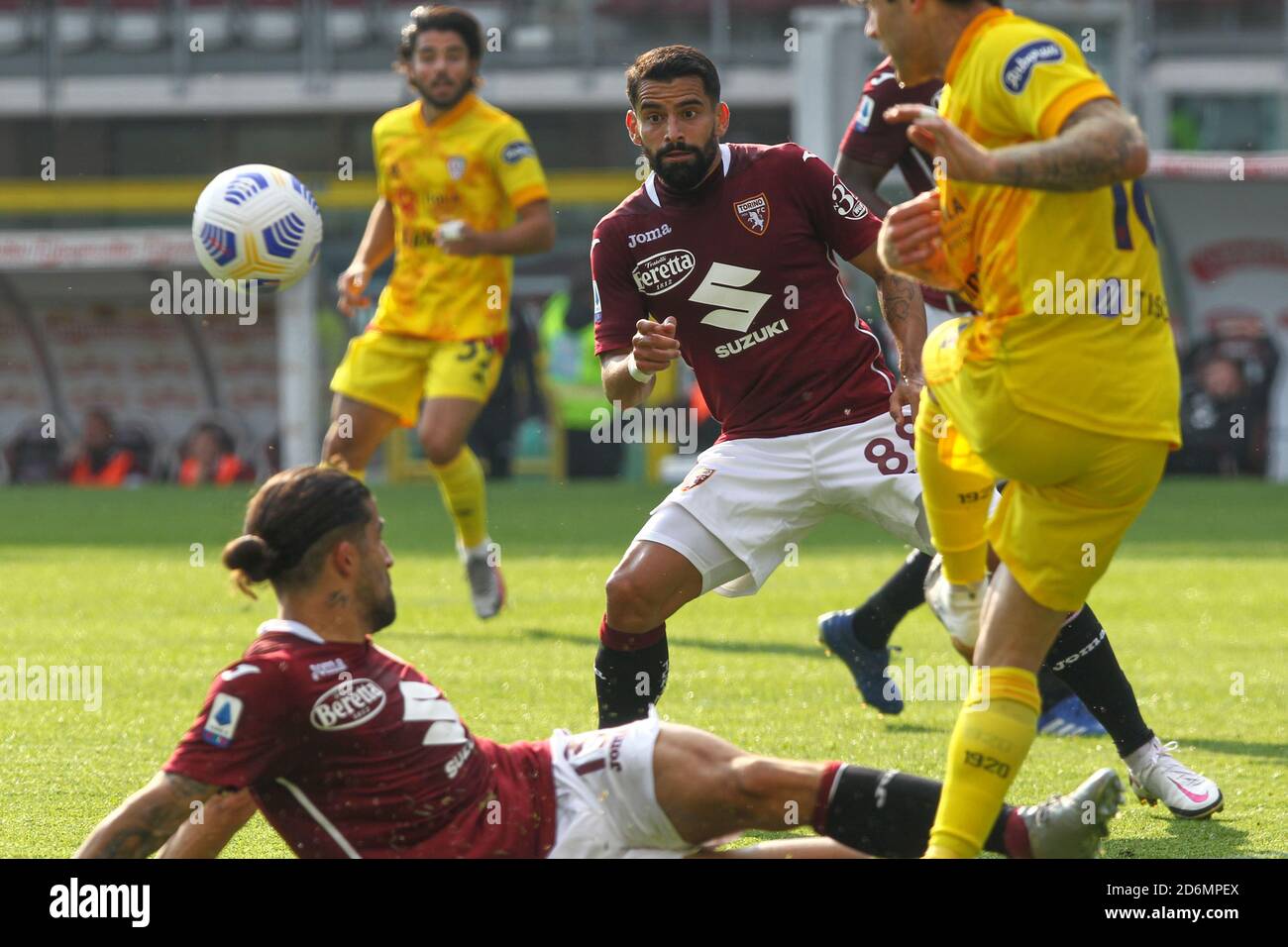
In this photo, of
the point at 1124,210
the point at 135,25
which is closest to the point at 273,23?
the point at 135,25

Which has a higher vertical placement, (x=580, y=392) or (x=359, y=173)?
(x=359, y=173)

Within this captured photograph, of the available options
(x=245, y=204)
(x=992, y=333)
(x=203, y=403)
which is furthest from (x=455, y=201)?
(x=203, y=403)

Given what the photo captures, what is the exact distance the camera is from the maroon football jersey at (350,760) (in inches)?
131

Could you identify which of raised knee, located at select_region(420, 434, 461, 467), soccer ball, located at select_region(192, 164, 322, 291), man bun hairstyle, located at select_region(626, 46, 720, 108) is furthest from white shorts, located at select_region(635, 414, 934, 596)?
raised knee, located at select_region(420, 434, 461, 467)

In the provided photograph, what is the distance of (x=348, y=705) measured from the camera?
344 centimetres

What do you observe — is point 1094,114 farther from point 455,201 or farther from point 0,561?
point 0,561

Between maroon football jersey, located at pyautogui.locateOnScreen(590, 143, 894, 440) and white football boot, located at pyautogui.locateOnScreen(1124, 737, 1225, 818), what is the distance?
118 cm

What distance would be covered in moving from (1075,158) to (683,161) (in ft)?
5.82

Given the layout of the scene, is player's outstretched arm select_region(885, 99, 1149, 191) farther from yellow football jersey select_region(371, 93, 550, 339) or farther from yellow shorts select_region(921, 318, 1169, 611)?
yellow football jersey select_region(371, 93, 550, 339)

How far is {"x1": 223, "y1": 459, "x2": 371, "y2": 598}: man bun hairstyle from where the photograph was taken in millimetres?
3500

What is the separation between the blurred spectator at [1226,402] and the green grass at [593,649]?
523cm

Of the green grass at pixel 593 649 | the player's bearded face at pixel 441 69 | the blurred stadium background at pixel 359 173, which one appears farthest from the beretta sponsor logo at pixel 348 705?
the blurred stadium background at pixel 359 173
